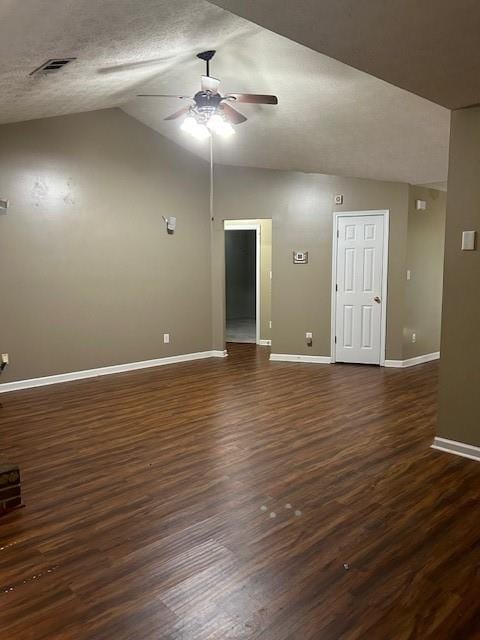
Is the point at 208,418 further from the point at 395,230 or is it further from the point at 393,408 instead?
the point at 395,230

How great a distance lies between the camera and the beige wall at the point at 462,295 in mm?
3324

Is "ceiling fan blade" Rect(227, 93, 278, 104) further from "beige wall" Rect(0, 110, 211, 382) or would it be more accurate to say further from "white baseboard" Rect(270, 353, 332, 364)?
"white baseboard" Rect(270, 353, 332, 364)

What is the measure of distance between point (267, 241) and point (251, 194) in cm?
129

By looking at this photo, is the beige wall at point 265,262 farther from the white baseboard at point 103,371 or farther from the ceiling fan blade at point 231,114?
the ceiling fan blade at point 231,114

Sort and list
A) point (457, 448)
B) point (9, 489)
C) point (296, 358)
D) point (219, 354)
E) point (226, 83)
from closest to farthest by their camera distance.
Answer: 1. point (9, 489)
2. point (457, 448)
3. point (226, 83)
4. point (296, 358)
5. point (219, 354)

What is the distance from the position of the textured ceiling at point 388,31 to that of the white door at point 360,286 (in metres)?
3.86

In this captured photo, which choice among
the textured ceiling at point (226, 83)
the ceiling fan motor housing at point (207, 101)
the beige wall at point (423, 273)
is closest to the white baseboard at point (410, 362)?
the beige wall at point (423, 273)

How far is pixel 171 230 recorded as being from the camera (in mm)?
6840

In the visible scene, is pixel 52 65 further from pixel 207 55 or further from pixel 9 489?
pixel 9 489

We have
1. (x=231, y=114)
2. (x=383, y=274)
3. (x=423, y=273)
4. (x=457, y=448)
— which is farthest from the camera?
(x=423, y=273)

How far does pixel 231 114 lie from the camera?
4.31 meters

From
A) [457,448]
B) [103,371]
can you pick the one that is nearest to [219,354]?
[103,371]

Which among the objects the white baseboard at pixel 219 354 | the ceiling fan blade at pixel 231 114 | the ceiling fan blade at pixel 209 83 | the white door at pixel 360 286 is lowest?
the white baseboard at pixel 219 354

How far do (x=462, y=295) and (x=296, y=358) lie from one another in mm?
3782
